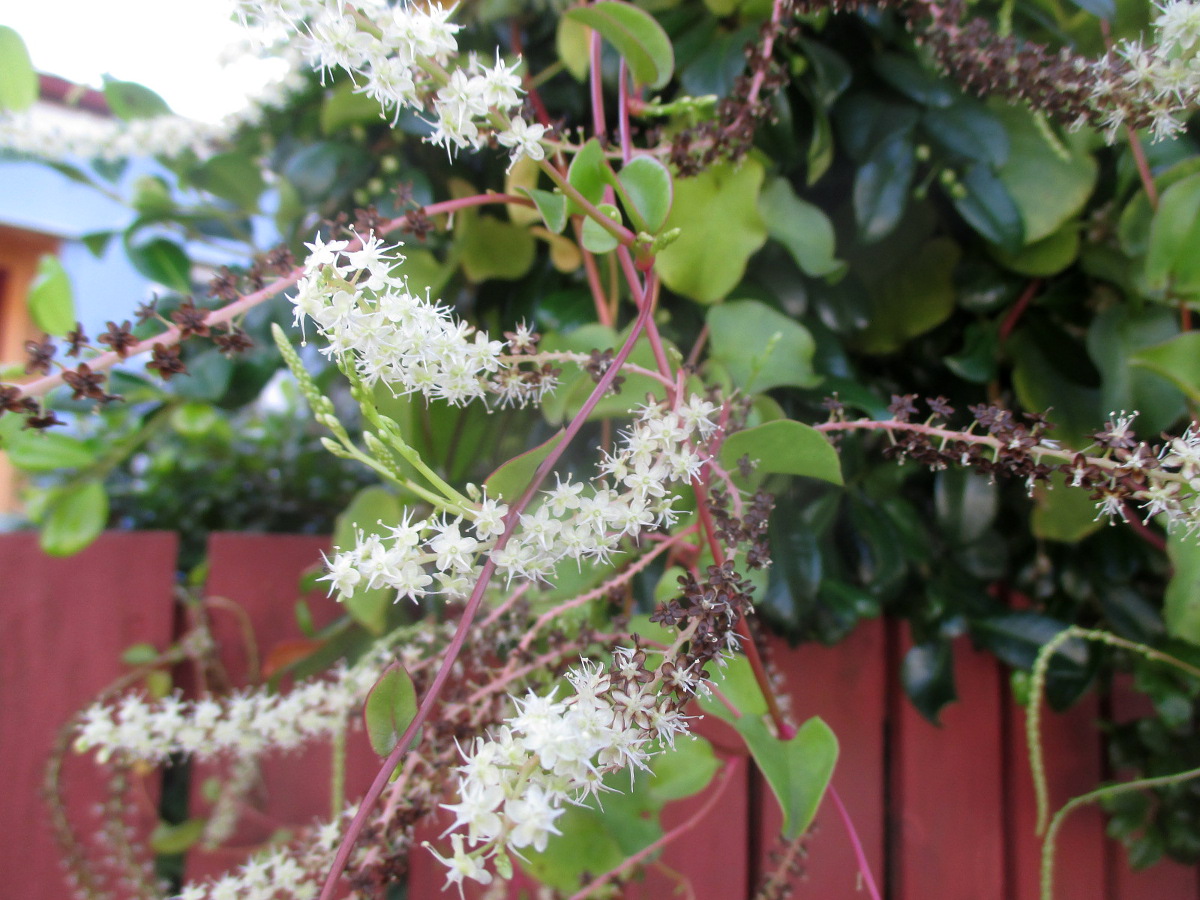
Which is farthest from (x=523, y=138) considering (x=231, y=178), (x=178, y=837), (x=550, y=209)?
(x=178, y=837)

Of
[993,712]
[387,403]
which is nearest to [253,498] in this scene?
[387,403]

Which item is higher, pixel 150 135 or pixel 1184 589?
pixel 150 135

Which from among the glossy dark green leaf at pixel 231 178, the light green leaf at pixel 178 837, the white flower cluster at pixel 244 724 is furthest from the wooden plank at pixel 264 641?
the glossy dark green leaf at pixel 231 178

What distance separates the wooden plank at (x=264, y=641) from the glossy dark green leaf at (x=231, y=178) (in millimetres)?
390

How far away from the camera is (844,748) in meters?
0.71

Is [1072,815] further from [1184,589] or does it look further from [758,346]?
[758,346]

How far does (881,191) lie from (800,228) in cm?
7

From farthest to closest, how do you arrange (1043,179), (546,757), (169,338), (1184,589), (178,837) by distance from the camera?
(178,837)
(1043,179)
(1184,589)
(169,338)
(546,757)

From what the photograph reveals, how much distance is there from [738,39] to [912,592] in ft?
1.63

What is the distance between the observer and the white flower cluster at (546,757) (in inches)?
9.8

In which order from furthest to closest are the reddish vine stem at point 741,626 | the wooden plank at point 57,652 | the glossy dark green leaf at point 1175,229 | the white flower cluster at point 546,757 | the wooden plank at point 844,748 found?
Result: the wooden plank at point 57,652
the wooden plank at point 844,748
the glossy dark green leaf at point 1175,229
the reddish vine stem at point 741,626
the white flower cluster at point 546,757

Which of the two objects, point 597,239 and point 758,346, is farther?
point 758,346

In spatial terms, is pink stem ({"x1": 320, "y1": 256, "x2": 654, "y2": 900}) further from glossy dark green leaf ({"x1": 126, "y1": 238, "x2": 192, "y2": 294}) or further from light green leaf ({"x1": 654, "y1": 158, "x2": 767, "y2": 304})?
glossy dark green leaf ({"x1": 126, "y1": 238, "x2": 192, "y2": 294})

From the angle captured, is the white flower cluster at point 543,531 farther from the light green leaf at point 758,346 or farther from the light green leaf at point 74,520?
the light green leaf at point 74,520
